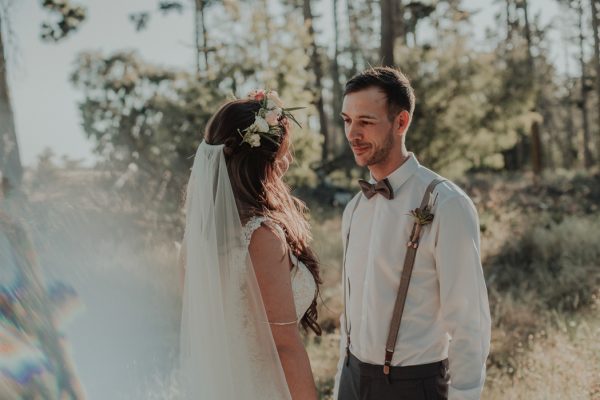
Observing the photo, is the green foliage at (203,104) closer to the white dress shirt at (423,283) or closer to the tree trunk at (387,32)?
the tree trunk at (387,32)

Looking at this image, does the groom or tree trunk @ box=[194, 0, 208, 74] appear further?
tree trunk @ box=[194, 0, 208, 74]

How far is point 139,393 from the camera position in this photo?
4.54 m

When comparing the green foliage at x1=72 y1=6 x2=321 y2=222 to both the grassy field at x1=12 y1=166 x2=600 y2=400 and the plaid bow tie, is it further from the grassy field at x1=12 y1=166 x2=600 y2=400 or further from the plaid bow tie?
the plaid bow tie

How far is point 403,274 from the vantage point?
8.43ft

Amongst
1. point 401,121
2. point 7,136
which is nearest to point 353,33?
point 7,136

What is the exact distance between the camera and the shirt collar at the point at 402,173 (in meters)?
2.76

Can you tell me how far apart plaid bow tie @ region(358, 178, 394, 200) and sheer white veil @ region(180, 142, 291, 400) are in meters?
0.70

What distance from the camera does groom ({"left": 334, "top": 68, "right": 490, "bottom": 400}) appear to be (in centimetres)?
244

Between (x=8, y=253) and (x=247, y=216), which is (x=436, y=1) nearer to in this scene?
(x=8, y=253)

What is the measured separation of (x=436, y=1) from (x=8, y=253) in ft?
35.9

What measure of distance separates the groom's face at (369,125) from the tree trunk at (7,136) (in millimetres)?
9024

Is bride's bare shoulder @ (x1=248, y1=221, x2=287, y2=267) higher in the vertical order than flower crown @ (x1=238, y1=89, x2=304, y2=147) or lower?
lower

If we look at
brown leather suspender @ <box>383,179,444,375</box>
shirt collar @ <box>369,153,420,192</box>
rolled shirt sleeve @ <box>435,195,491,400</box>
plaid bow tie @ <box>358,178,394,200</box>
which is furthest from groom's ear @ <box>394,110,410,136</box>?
rolled shirt sleeve @ <box>435,195,491,400</box>

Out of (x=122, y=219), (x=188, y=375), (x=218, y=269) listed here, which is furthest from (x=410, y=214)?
(x=122, y=219)
